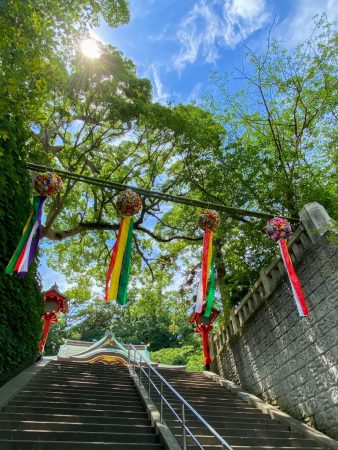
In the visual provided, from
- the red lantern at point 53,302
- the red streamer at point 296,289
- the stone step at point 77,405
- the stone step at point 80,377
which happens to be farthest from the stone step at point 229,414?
the red lantern at point 53,302

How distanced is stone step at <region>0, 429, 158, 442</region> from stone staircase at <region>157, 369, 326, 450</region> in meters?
0.66

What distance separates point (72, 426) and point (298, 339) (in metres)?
4.51

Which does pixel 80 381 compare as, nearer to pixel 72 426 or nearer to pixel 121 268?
pixel 72 426

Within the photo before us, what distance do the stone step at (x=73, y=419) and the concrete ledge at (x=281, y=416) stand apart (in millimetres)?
2808

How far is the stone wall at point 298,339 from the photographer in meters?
5.87

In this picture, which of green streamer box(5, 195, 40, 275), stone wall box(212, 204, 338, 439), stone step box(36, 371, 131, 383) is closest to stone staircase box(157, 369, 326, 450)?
stone wall box(212, 204, 338, 439)

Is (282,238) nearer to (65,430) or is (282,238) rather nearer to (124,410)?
(124,410)

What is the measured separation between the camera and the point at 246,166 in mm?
9758

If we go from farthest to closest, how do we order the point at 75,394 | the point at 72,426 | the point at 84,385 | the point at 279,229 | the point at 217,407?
the point at 84,385
the point at 217,407
the point at 279,229
the point at 75,394
the point at 72,426

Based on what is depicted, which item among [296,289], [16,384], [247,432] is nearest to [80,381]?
[16,384]

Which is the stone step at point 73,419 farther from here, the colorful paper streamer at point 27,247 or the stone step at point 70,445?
the colorful paper streamer at point 27,247

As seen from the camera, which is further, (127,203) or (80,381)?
(80,381)

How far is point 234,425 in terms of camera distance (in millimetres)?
6066

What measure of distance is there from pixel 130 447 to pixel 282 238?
450cm
